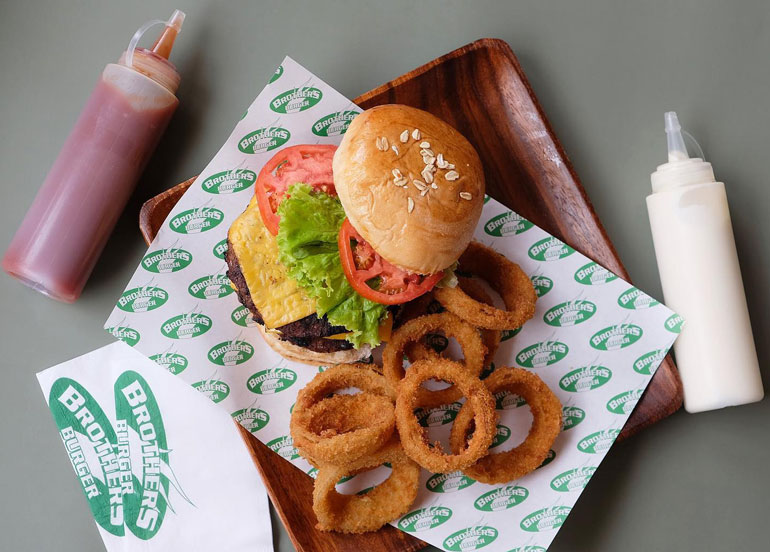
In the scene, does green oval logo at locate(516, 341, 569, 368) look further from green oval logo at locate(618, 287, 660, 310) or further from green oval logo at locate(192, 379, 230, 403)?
green oval logo at locate(192, 379, 230, 403)

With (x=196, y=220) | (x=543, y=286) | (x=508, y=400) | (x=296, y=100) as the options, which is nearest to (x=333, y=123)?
(x=296, y=100)

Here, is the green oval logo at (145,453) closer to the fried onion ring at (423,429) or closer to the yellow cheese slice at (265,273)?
the yellow cheese slice at (265,273)

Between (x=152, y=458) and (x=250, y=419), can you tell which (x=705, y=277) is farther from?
(x=152, y=458)

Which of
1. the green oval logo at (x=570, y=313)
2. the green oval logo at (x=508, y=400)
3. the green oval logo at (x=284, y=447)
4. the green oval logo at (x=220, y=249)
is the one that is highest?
the green oval logo at (x=220, y=249)

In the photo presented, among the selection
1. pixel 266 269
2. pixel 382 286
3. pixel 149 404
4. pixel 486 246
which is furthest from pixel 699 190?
pixel 149 404

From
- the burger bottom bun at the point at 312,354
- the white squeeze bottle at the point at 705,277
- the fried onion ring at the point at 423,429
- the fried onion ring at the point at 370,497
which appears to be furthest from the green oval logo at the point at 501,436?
the white squeeze bottle at the point at 705,277

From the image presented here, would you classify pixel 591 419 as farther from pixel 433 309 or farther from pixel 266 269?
pixel 266 269
